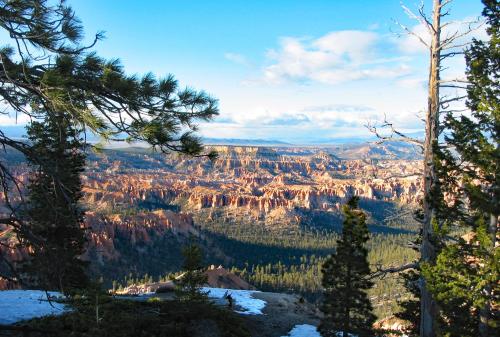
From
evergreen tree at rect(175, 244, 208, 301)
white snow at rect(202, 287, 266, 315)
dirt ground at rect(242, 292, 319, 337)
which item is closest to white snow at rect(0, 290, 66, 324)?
evergreen tree at rect(175, 244, 208, 301)

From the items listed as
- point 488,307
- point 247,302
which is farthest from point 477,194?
point 247,302

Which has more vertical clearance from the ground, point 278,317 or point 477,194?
point 477,194

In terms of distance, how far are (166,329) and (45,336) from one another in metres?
3.51

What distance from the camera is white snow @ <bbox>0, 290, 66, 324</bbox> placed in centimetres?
1182

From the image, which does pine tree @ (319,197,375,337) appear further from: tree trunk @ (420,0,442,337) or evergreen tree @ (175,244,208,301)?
evergreen tree @ (175,244,208,301)

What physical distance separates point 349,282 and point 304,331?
4408mm

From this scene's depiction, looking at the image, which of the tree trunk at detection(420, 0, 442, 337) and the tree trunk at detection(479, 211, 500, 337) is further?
the tree trunk at detection(420, 0, 442, 337)

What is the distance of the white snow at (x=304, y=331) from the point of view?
62.8ft

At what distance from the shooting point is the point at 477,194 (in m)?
10.7

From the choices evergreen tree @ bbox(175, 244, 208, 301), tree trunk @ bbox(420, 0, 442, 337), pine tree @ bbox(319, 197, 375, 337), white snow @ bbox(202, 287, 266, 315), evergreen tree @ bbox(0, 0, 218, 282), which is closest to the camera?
evergreen tree @ bbox(0, 0, 218, 282)

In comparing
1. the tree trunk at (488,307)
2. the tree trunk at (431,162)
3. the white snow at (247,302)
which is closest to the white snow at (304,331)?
the white snow at (247,302)

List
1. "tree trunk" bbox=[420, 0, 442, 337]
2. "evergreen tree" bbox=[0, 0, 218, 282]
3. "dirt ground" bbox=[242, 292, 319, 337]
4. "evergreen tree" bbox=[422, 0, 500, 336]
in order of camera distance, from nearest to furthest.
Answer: "evergreen tree" bbox=[0, 0, 218, 282] < "evergreen tree" bbox=[422, 0, 500, 336] < "tree trunk" bbox=[420, 0, 442, 337] < "dirt ground" bbox=[242, 292, 319, 337]

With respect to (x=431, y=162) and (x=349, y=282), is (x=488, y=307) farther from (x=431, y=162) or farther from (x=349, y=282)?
(x=349, y=282)

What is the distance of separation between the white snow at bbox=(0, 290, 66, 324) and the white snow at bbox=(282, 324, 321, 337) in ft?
34.5
